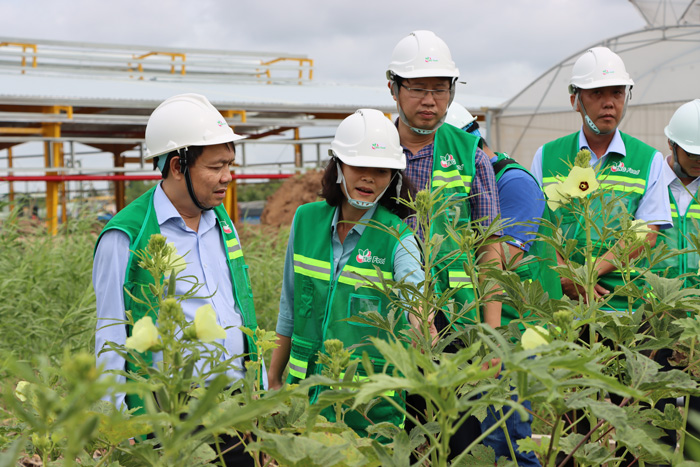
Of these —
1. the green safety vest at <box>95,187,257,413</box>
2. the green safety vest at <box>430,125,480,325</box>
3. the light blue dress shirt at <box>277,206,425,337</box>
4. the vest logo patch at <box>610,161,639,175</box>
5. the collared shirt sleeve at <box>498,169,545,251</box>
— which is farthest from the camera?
the vest logo patch at <box>610,161,639,175</box>

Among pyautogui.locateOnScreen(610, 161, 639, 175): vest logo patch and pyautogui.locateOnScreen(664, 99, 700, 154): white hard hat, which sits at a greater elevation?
pyautogui.locateOnScreen(664, 99, 700, 154): white hard hat

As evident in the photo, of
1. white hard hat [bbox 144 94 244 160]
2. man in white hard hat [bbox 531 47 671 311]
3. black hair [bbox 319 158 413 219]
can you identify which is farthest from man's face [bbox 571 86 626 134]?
white hard hat [bbox 144 94 244 160]

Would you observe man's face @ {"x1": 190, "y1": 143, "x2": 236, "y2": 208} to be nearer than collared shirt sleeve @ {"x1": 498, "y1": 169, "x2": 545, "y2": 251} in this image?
Yes

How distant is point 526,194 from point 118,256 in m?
1.52

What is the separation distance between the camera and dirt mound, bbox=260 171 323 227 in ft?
33.6

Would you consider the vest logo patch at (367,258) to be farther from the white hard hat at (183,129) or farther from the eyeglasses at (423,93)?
the eyeglasses at (423,93)

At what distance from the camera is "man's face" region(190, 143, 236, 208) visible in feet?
7.07

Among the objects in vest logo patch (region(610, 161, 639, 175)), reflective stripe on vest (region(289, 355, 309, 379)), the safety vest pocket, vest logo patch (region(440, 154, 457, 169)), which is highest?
vest logo patch (region(440, 154, 457, 169))

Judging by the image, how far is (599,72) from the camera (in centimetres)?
310

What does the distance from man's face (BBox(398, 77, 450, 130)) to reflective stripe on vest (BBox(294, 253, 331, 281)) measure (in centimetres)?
66

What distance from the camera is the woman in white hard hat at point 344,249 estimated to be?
2.14 m

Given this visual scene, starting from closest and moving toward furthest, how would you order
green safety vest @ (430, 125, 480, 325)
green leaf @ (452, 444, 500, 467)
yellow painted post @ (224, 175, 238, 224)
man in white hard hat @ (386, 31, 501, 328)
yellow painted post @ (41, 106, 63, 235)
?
green leaf @ (452, 444, 500, 467) < green safety vest @ (430, 125, 480, 325) < man in white hard hat @ (386, 31, 501, 328) < yellow painted post @ (41, 106, 63, 235) < yellow painted post @ (224, 175, 238, 224)

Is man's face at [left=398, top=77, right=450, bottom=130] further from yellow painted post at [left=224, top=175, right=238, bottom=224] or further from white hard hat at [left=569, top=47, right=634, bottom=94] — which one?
yellow painted post at [left=224, top=175, right=238, bottom=224]

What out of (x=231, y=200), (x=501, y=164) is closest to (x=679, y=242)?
(x=501, y=164)
